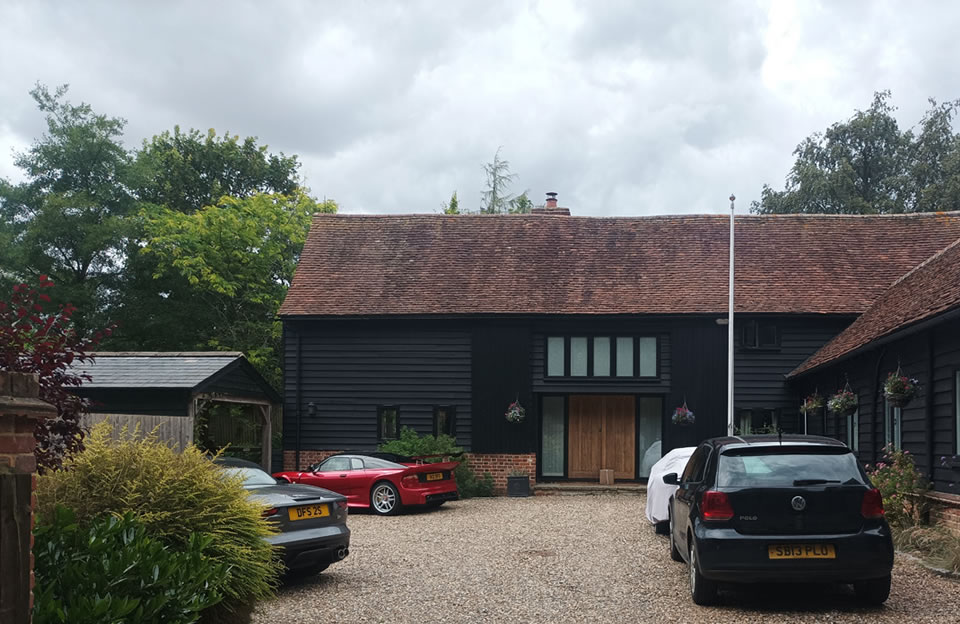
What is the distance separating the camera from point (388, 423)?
24.8 metres


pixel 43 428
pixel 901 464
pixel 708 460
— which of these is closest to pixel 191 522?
pixel 43 428

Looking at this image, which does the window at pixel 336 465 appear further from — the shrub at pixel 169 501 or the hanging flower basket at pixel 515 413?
the shrub at pixel 169 501

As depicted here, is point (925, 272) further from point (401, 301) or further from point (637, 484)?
point (401, 301)

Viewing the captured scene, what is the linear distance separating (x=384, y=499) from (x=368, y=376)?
7006 millimetres

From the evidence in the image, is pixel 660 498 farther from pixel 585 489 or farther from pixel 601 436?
pixel 601 436

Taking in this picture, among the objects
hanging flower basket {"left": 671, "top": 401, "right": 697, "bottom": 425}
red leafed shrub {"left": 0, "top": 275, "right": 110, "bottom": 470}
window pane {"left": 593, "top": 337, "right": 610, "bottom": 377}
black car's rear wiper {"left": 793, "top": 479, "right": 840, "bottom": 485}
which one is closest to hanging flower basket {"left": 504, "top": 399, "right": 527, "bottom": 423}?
window pane {"left": 593, "top": 337, "right": 610, "bottom": 377}

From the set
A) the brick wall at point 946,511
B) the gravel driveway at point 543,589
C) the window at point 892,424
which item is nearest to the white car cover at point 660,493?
the gravel driveway at point 543,589

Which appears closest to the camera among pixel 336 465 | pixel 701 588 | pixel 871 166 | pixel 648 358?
pixel 701 588

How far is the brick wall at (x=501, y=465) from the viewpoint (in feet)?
78.4

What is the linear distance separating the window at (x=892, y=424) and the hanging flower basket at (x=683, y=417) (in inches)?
286

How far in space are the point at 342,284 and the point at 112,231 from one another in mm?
14585

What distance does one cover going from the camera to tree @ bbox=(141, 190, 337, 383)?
3644 cm

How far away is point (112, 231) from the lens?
1410 inches

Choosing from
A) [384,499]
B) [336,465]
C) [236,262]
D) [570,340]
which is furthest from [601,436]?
[236,262]
